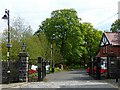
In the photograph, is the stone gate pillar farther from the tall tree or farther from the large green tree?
the tall tree

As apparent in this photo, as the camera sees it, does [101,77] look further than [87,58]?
No

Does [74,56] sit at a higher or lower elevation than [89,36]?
lower

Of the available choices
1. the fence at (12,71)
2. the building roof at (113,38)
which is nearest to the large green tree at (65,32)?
the building roof at (113,38)

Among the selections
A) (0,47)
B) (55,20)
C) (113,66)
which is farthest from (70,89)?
(55,20)

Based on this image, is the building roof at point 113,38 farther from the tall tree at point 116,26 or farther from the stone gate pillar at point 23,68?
the stone gate pillar at point 23,68

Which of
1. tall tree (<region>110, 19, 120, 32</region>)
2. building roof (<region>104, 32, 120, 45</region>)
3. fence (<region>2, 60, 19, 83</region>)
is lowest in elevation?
fence (<region>2, 60, 19, 83</region>)

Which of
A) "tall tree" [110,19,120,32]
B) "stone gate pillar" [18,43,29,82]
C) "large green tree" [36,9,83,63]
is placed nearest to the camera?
"stone gate pillar" [18,43,29,82]

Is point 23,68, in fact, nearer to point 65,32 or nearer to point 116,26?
point 65,32

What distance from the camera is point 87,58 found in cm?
9344

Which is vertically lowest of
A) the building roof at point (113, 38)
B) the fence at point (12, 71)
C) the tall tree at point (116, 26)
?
the fence at point (12, 71)

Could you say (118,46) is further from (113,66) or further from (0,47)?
(113,66)

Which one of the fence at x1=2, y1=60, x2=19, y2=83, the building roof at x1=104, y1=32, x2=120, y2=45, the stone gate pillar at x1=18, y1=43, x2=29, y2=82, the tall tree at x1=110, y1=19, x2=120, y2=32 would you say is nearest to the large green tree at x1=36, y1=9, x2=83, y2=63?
the tall tree at x1=110, y1=19, x2=120, y2=32

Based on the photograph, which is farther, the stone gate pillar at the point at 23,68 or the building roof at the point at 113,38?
the building roof at the point at 113,38

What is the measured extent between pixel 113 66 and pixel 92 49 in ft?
203
